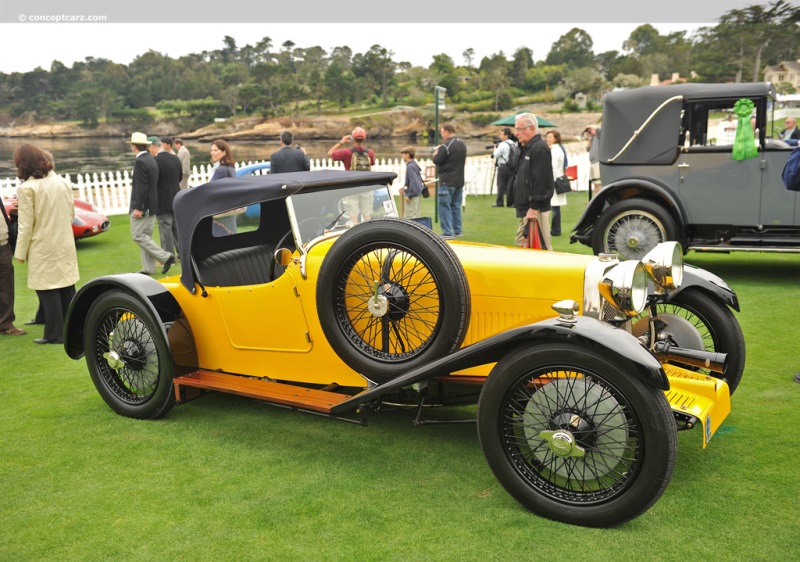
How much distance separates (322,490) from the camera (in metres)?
3.24

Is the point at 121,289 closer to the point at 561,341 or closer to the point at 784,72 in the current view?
the point at 561,341

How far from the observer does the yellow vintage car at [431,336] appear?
2.81m

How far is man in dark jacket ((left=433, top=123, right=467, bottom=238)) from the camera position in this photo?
10227 millimetres

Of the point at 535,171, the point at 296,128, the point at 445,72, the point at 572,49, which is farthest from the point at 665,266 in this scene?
the point at 572,49

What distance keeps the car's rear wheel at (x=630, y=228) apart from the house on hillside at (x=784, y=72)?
164ft

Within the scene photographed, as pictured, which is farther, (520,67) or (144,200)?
(520,67)

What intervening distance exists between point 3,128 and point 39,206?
67.7 m

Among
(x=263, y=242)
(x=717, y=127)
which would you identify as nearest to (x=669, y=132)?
(x=717, y=127)

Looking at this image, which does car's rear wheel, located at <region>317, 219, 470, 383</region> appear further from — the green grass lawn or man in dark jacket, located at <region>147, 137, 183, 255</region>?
man in dark jacket, located at <region>147, 137, 183, 255</region>

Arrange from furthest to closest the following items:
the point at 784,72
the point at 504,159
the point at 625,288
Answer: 1. the point at 784,72
2. the point at 504,159
3. the point at 625,288

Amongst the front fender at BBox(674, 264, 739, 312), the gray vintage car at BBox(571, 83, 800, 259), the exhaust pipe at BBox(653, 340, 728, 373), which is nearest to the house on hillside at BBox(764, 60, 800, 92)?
the gray vintage car at BBox(571, 83, 800, 259)

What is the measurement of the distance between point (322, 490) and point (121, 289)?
79.5 inches

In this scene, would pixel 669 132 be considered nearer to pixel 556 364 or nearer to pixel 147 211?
pixel 556 364

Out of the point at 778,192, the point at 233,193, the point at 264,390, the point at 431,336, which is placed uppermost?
the point at 233,193
